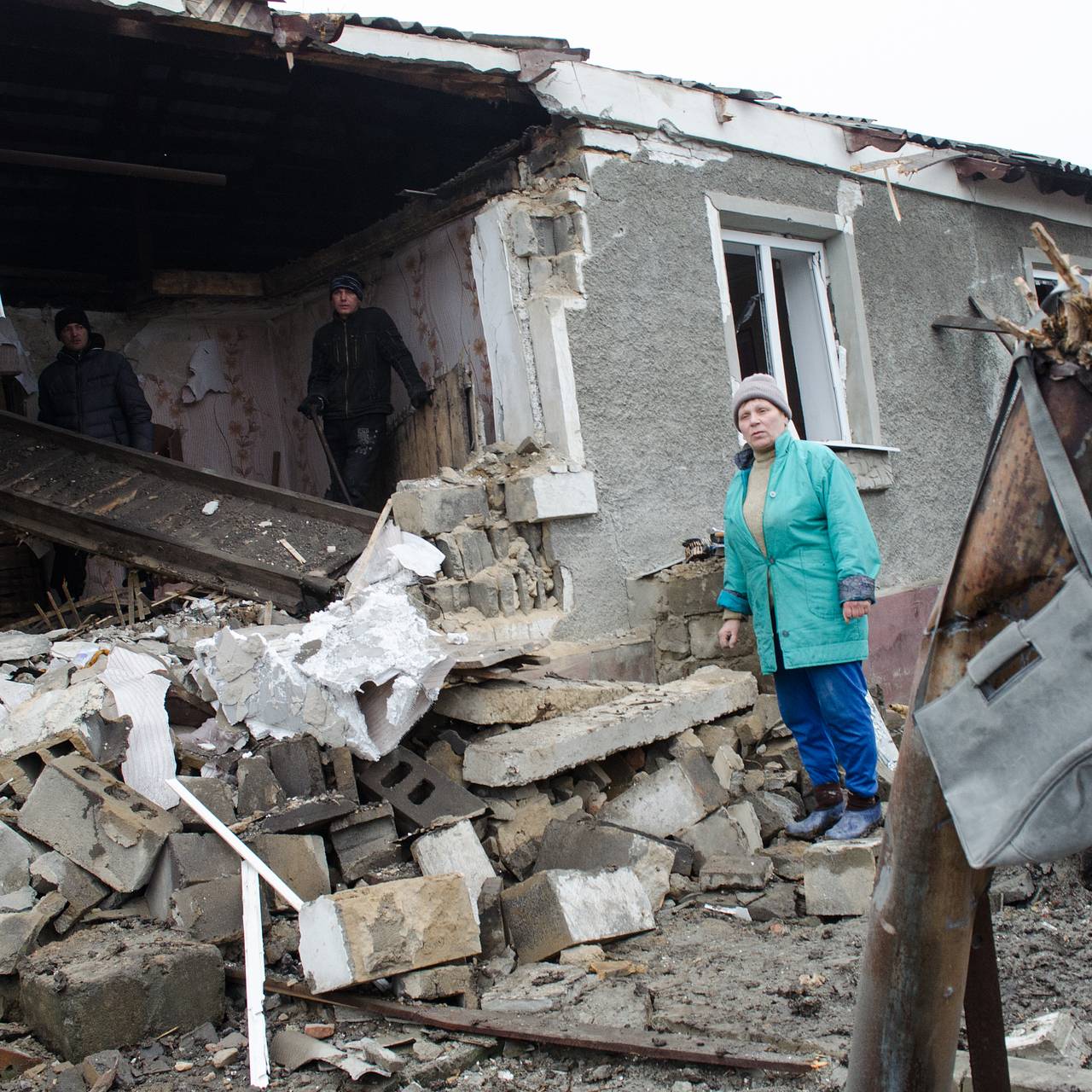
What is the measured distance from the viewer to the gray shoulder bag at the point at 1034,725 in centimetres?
142

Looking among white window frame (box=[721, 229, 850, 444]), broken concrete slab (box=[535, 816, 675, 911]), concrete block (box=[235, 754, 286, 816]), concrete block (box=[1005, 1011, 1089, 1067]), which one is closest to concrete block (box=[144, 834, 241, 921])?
concrete block (box=[235, 754, 286, 816])

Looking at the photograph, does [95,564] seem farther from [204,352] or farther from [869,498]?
[869,498]

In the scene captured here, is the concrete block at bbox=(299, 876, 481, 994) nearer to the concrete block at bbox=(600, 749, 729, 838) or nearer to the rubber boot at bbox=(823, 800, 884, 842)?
the concrete block at bbox=(600, 749, 729, 838)

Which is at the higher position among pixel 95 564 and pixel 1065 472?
pixel 95 564

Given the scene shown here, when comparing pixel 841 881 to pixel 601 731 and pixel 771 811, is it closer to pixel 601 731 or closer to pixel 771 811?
pixel 771 811

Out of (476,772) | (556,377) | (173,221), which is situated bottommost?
(476,772)

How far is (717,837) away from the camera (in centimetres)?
445

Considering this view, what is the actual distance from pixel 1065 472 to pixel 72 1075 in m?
2.94

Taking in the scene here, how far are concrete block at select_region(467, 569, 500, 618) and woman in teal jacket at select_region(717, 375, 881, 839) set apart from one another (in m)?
1.37

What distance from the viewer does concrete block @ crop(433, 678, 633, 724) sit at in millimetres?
4613

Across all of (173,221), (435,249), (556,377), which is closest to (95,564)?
(173,221)

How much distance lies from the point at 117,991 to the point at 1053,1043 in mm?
2480

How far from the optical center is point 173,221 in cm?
779

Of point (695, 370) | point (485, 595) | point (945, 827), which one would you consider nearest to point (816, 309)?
point (695, 370)
